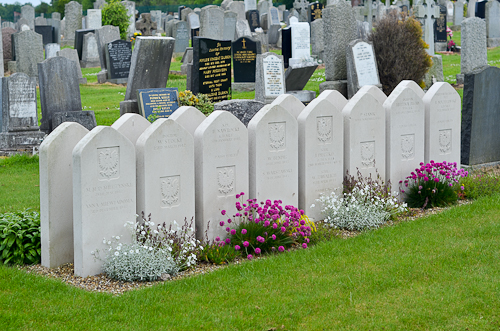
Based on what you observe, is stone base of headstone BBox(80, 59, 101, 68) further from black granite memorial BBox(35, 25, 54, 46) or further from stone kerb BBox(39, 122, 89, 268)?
stone kerb BBox(39, 122, 89, 268)

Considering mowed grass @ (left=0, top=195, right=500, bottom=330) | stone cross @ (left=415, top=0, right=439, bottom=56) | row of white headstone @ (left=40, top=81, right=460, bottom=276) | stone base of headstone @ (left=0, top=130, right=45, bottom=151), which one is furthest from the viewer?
stone cross @ (left=415, top=0, right=439, bottom=56)

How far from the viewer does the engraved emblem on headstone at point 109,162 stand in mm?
4828

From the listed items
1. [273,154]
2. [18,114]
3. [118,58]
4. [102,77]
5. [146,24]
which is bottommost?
[273,154]

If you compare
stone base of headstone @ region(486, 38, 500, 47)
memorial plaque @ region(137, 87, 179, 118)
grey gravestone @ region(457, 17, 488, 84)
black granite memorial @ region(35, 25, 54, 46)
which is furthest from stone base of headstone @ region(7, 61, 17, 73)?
stone base of headstone @ region(486, 38, 500, 47)

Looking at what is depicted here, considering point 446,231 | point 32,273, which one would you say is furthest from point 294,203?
point 32,273

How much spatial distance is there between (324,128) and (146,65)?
6.52 meters

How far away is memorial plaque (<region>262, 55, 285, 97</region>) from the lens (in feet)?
43.6

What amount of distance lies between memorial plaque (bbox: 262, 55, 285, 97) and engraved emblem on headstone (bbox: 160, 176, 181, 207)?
8.22m

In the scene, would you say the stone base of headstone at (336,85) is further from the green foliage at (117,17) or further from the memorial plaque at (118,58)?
the green foliage at (117,17)

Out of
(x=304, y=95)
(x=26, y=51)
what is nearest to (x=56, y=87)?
(x=304, y=95)

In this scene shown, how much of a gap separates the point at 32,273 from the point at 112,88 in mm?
14257

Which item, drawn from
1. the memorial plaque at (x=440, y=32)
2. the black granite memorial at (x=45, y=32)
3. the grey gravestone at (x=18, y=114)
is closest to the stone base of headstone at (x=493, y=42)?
the memorial plaque at (x=440, y=32)

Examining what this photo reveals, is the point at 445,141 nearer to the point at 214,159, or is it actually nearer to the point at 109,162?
the point at 214,159

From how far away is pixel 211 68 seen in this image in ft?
40.7
